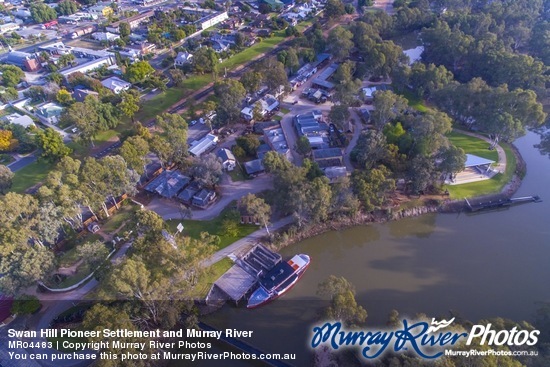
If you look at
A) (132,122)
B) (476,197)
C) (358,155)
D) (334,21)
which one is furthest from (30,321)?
(334,21)

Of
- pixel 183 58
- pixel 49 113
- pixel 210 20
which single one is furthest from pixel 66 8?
pixel 49 113

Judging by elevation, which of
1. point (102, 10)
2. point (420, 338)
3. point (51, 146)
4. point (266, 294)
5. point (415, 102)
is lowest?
point (266, 294)

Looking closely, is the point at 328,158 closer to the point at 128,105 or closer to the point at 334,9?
the point at 128,105

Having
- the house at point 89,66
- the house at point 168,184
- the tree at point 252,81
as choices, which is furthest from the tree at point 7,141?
the tree at point 252,81

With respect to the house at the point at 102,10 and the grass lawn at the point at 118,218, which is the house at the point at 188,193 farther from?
the house at the point at 102,10

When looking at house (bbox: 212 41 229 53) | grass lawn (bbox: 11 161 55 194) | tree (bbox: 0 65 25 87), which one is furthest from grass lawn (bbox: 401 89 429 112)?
tree (bbox: 0 65 25 87)
